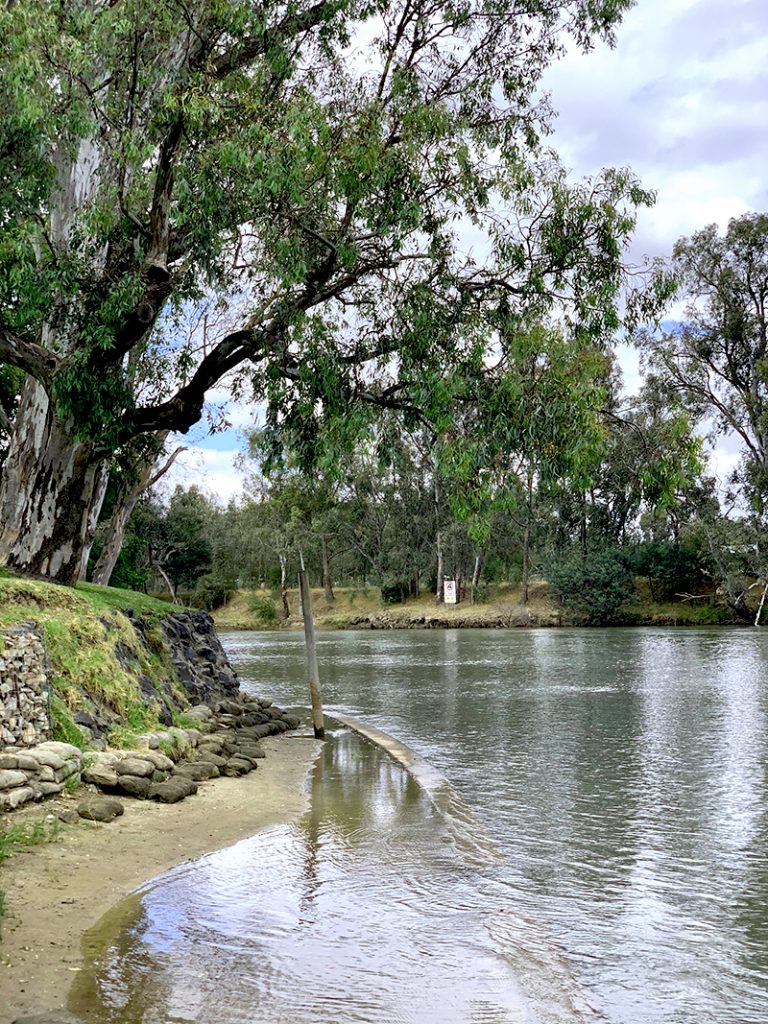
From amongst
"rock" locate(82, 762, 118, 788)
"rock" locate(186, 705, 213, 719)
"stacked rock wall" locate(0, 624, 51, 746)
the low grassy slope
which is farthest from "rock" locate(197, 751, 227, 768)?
"stacked rock wall" locate(0, 624, 51, 746)

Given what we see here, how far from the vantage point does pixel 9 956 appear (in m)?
5.30

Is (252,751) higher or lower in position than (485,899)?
higher

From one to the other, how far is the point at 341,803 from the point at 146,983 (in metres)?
5.32

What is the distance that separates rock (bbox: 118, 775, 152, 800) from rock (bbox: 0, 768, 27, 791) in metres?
1.29

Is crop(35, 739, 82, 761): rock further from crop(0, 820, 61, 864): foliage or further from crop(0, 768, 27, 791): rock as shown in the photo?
crop(0, 820, 61, 864): foliage

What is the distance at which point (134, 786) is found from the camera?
31.0 feet

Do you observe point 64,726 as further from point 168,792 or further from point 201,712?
point 201,712

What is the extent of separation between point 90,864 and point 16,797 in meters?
1.11

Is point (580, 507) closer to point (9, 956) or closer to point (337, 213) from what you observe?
point (337, 213)

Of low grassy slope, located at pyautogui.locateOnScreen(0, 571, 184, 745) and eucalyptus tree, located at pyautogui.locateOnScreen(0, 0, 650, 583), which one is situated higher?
eucalyptus tree, located at pyautogui.locateOnScreen(0, 0, 650, 583)

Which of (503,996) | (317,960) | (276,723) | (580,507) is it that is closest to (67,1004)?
(317,960)

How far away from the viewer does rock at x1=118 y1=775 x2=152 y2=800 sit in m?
9.45

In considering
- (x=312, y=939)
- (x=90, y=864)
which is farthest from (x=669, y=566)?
(x=312, y=939)

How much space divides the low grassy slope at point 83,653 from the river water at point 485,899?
2.34 metres
